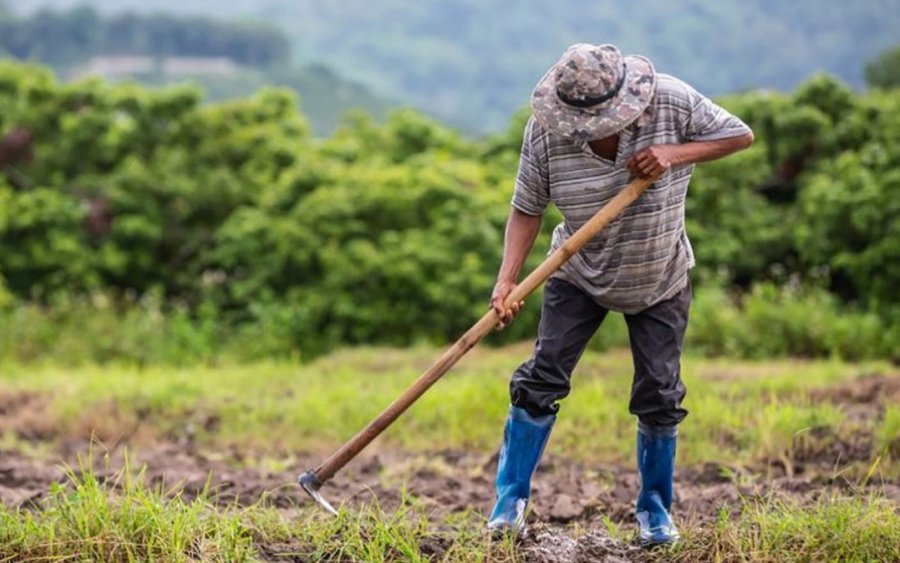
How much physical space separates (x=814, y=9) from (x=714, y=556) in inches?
2372

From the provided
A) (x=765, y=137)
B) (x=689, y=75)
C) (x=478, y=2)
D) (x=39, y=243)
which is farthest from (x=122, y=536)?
(x=478, y=2)

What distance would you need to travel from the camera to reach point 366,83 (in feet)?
221

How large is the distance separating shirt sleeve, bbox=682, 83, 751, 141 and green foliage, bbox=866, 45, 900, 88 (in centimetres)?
2750

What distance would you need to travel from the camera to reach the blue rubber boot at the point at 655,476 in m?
4.45

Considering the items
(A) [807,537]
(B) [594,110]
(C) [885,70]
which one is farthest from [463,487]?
(C) [885,70]

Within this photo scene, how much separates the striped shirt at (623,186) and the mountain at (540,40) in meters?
47.3

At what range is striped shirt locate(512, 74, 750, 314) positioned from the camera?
410 cm

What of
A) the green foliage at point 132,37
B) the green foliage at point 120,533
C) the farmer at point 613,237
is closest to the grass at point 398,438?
the green foliage at point 120,533

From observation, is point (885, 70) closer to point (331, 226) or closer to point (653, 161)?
point (331, 226)

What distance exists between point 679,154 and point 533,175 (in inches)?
19.6

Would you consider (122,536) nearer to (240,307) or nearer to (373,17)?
(240,307)

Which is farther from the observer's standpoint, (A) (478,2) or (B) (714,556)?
(A) (478,2)

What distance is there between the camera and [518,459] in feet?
14.6

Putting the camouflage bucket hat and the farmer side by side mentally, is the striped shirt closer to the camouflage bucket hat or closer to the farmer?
the farmer
